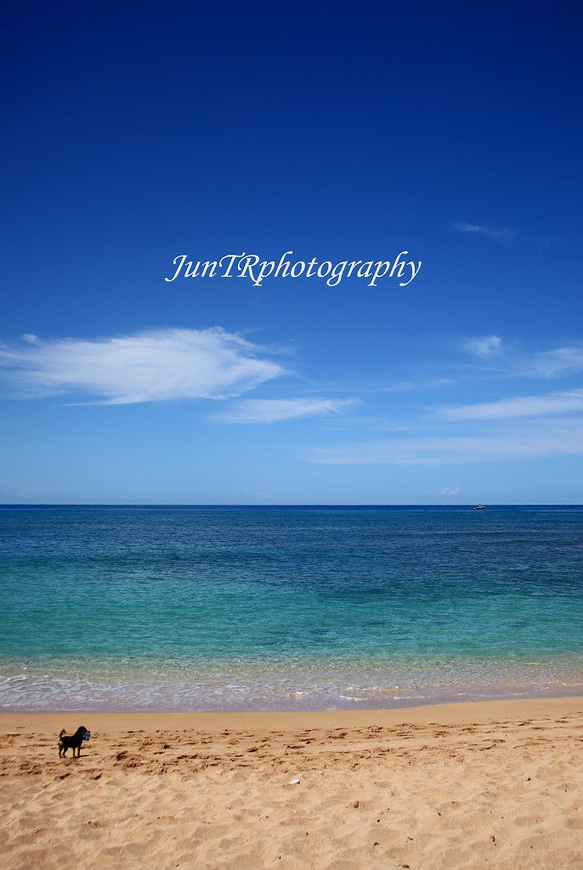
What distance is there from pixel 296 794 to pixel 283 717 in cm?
424

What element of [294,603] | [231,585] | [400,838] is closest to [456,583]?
[294,603]

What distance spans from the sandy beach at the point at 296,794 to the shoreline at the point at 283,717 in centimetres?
8

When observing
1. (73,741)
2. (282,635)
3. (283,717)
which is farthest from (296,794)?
(282,635)

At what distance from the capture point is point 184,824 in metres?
6.42

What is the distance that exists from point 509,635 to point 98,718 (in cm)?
1412

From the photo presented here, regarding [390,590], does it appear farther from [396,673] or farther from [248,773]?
[248,773]

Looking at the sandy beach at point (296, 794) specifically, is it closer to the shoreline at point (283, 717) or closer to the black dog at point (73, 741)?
the shoreline at point (283, 717)

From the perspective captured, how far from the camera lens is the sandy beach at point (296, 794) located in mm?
5781

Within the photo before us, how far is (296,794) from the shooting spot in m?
7.20

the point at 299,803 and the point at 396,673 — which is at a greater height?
the point at 299,803

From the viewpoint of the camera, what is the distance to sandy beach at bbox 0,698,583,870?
578 centimetres

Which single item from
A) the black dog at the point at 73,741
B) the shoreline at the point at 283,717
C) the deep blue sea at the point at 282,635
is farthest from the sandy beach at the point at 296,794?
the deep blue sea at the point at 282,635

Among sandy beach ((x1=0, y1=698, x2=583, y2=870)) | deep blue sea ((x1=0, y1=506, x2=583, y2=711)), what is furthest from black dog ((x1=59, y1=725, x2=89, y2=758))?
deep blue sea ((x1=0, y1=506, x2=583, y2=711))

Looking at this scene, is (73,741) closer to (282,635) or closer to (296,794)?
(296,794)
